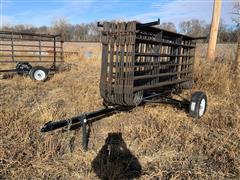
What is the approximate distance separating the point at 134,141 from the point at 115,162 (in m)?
0.67

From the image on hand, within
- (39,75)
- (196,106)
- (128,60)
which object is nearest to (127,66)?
(128,60)

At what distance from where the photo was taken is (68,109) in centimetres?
544

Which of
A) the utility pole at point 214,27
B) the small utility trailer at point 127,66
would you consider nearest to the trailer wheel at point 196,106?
the small utility trailer at point 127,66

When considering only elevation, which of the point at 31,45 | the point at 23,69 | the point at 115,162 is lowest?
the point at 115,162

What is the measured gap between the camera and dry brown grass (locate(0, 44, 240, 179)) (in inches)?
130

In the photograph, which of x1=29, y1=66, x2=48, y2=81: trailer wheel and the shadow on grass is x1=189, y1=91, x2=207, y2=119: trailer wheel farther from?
x1=29, y1=66, x2=48, y2=81: trailer wheel

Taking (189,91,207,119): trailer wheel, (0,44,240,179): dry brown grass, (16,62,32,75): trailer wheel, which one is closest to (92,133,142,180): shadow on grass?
(0,44,240,179): dry brown grass

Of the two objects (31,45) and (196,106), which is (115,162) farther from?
(31,45)

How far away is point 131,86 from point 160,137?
0.98 meters

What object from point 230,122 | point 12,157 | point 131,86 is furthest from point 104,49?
point 230,122

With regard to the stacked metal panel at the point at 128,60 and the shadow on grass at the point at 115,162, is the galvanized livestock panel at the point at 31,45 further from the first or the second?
the shadow on grass at the point at 115,162

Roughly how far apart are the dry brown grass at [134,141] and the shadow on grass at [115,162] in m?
0.08

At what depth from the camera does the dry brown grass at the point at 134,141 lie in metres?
3.30

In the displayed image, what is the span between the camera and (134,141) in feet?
13.6
